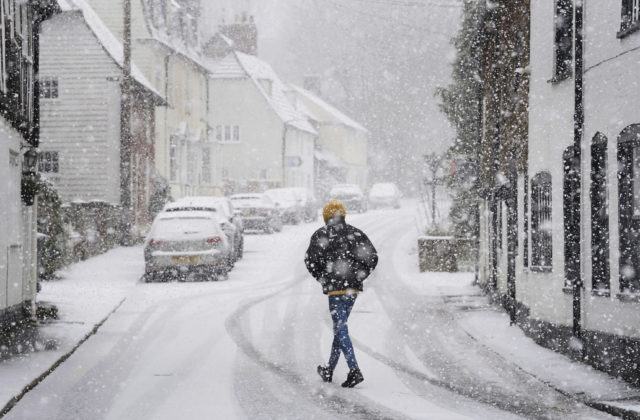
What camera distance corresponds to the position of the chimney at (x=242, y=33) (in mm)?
65375

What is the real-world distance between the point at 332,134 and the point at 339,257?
228 ft

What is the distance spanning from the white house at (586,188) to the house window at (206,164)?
3807 cm

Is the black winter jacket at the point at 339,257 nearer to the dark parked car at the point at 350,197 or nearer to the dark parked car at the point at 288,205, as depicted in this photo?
the dark parked car at the point at 288,205

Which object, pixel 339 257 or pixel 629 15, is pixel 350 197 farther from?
pixel 339 257

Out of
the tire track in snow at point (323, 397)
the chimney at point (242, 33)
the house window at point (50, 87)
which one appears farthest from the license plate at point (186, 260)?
the chimney at point (242, 33)

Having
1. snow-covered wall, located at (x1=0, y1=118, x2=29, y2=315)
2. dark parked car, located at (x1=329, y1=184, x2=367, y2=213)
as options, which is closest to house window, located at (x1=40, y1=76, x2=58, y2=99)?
snow-covered wall, located at (x1=0, y1=118, x2=29, y2=315)

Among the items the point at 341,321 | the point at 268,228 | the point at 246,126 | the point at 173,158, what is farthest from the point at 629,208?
the point at 246,126

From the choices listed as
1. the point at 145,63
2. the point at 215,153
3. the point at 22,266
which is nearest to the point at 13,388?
the point at 22,266

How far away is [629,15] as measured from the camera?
438 inches

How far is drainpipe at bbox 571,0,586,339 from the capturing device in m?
12.0

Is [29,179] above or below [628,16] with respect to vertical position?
below

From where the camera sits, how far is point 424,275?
25047mm

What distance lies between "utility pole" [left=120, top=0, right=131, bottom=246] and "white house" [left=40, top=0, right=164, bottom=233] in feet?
0.63

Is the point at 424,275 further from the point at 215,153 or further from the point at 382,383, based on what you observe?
the point at 215,153
